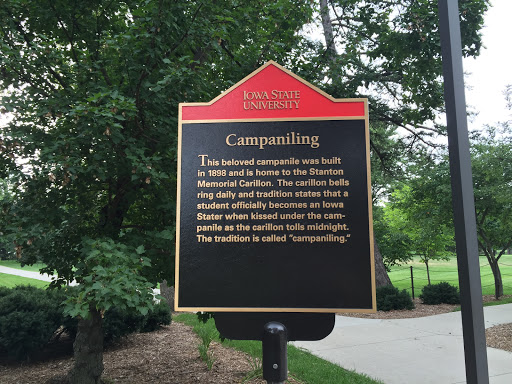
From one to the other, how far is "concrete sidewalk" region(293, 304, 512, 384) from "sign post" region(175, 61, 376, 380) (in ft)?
11.3

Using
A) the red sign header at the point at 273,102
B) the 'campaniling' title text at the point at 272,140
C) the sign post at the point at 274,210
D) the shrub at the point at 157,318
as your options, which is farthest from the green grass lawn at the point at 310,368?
the red sign header at the point at 273,102

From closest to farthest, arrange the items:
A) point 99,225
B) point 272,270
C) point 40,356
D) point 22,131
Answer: point 272,270
point 22,131
point 99,225
point 40,356

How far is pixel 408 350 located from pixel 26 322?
6.76 m

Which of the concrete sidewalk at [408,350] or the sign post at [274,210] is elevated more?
the sign post at [274,210]

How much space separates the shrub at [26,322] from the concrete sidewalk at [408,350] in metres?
4.67

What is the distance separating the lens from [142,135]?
4938 mm

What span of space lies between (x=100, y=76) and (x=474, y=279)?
4664 mm

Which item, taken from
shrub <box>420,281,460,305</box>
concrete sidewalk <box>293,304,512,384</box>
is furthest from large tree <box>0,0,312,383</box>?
shrub <box>420,281,460,305</box>

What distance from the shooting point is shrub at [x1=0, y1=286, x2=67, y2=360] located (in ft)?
21.8

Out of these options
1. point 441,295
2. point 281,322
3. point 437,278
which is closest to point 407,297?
point 441,295

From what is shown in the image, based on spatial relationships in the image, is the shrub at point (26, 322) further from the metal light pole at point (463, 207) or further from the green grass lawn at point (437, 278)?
the green grass lawn at point (437, 278)

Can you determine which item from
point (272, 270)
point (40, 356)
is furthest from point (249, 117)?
point (40, 356)

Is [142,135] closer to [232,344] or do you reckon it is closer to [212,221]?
[212,221]

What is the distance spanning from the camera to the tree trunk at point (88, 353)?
5375mm
